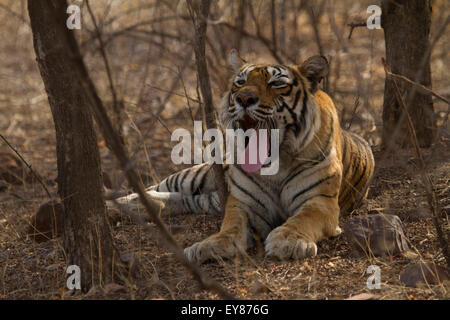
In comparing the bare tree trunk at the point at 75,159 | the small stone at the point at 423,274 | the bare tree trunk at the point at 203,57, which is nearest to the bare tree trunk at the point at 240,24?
the bare tree trunk at the point at 203,57

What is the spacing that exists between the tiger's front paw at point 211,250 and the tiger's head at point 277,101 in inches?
32.3

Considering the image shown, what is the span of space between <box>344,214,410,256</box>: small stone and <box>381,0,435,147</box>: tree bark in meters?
1.74

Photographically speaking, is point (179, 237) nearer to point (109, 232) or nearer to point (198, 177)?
point (109, 232)

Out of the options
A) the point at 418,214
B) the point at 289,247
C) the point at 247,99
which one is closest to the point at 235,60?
the point at 247,99

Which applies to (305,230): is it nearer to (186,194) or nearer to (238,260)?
(238,260)

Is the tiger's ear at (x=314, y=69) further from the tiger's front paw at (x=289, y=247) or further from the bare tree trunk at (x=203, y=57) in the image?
the tiger's front paw at (x=289, y=247)

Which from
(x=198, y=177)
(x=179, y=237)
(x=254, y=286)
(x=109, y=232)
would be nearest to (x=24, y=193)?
(x=198, y=177)

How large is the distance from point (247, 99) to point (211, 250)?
100cm

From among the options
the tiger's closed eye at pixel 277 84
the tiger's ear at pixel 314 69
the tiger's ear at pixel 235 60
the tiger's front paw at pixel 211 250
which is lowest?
the tiger's front paw at pixel 211 250

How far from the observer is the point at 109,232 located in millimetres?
3314

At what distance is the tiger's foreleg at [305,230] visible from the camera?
3.64 meters

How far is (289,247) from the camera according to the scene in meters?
3.64

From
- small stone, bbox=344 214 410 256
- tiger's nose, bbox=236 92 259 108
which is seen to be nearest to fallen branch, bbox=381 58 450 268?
small stone, bbox=344 214 410 256
